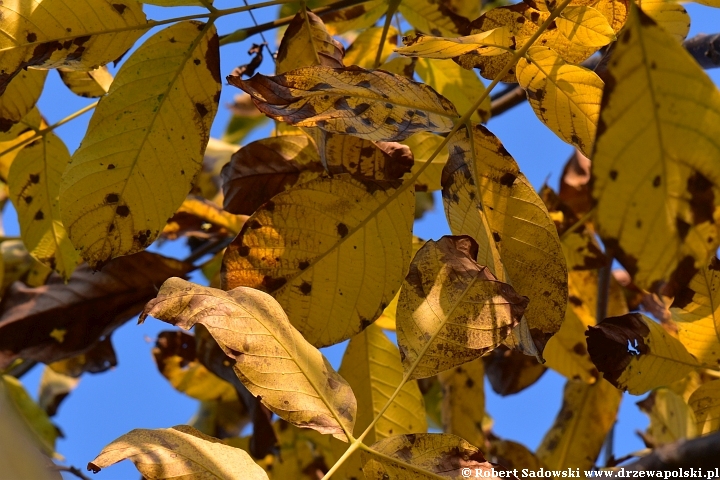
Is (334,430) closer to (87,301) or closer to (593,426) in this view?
(87,301)

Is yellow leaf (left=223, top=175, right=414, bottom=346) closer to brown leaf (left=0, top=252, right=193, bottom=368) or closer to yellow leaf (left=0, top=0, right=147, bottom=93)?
yellow leaf (left=0, top=0, right=147, bottom=93)

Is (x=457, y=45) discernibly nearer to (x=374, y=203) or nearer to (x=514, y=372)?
(x=374, y=203)

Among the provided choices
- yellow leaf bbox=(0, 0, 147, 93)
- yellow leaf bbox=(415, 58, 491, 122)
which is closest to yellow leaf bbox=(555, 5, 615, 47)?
yellow leaf bbox=(415, 58, 491, 122)

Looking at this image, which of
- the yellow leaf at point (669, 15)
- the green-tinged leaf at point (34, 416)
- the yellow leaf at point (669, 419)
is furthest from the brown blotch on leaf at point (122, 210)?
the green-tinged leaf at point (34, 416)

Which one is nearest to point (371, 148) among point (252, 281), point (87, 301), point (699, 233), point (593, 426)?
point (252, 281)

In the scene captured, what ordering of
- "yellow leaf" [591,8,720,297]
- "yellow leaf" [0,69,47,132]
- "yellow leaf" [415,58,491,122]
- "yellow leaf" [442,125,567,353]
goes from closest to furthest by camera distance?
"yellow leaf" [591,8,720,297]
"yellow leaf" [442,125,567,353]
"yellow leaf" [0,69,47,132]
"yellow leaf" [415,58,491,122]

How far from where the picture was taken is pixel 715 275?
830mm

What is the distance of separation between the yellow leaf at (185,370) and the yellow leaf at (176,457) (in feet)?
2.57

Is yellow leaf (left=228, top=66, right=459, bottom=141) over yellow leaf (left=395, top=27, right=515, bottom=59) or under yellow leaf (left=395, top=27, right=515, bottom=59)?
under

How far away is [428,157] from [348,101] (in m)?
0.34

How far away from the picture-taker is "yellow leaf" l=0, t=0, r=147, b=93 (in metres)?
0.78

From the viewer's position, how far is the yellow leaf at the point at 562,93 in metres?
0.79

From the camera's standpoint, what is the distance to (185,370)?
1504 mm

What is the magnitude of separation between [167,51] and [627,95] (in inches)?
22.2
